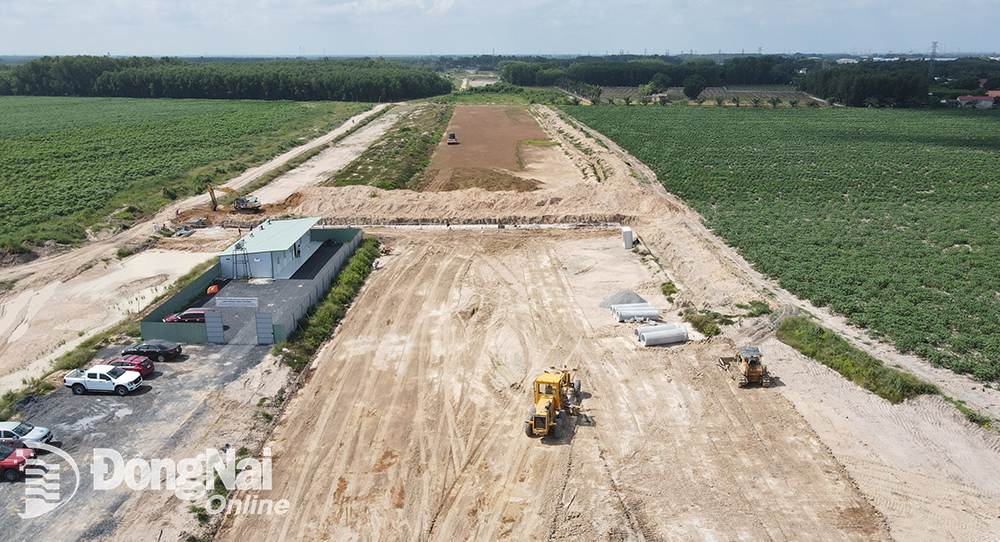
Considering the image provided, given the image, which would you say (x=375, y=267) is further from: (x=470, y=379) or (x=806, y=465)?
(x=806, y=465)

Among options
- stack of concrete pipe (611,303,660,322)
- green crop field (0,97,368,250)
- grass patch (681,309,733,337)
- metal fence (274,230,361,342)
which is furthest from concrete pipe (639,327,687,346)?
green crop field (0,97,368,250)

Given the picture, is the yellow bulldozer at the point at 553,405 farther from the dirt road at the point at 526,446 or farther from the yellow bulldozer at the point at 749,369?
the yellow bulldozer at the point at 749,369

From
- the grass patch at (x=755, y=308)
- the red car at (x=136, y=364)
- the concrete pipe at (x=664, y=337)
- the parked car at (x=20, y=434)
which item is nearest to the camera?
the parked car at (x=20, y=434)

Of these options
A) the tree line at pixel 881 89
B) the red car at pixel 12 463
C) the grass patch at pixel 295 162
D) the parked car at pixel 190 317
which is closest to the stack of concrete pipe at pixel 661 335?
the parked car at pixel 190 317
